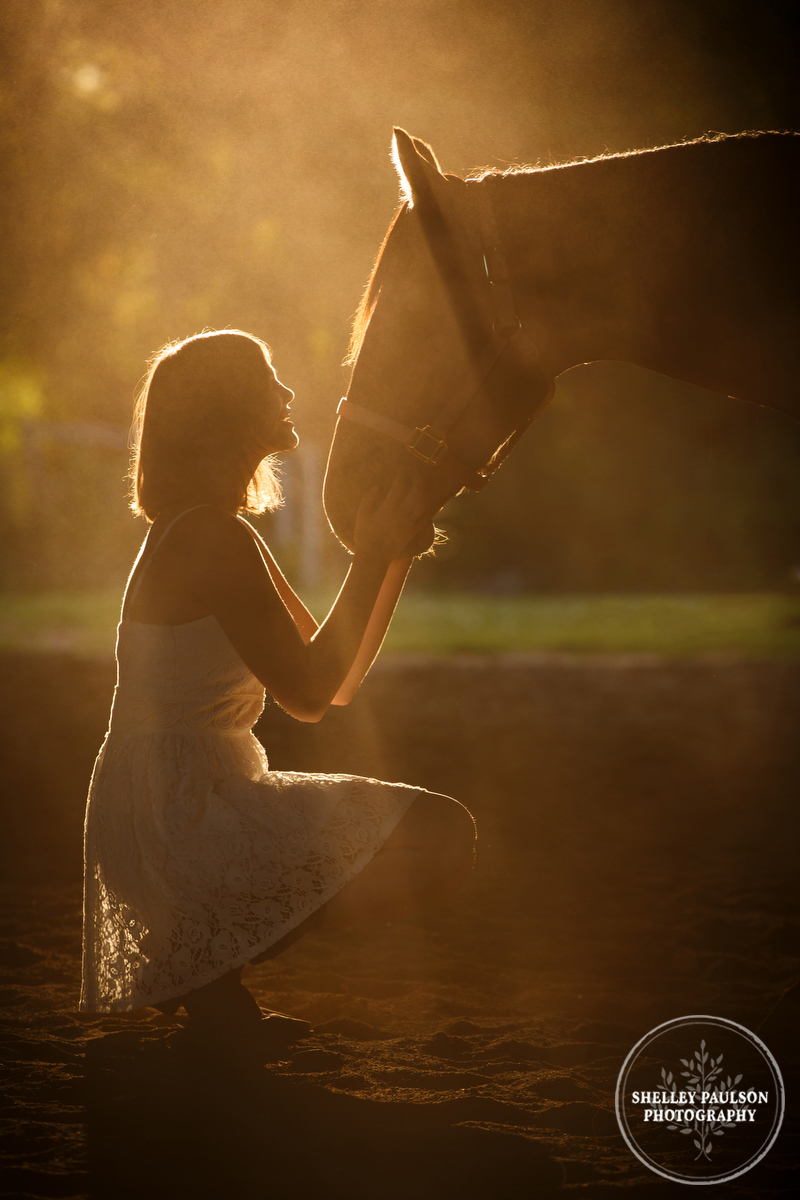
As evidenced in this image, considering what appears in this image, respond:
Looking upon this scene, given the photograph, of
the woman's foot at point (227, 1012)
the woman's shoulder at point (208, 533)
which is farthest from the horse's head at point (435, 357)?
the woman's foot at point (227, 1012)

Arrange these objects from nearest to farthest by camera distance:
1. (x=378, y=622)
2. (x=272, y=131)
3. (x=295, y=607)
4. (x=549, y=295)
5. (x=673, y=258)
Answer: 1. (x=673, y=258)
2. (x=549, y=295)
3. (x=378, y=622)
4. (x=295, y=607)
5. (x=272, y=131)

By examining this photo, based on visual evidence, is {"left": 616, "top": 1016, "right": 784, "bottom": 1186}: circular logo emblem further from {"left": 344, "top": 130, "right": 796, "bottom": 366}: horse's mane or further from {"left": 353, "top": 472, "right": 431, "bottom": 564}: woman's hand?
{"left": 344, "top": 130, "right": 796, "bottom": 366}: horse's mane

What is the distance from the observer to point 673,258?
5.74ft

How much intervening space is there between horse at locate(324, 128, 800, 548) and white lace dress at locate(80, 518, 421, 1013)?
0.48 meters

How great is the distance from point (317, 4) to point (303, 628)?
6798mm

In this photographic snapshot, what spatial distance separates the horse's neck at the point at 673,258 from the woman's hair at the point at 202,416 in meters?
0.61

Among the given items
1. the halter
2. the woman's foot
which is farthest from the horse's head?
the woman's foot

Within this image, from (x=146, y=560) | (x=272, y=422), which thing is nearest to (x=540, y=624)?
(x=272, y=422)

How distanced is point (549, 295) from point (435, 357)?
25 cm

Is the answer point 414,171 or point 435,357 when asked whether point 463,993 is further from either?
point 414,171

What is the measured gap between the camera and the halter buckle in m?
1.87

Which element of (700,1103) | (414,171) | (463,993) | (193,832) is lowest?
(700,1103)

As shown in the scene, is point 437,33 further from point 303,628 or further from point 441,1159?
point 441,1159

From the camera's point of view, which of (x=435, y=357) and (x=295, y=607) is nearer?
(x=435, y=357)
